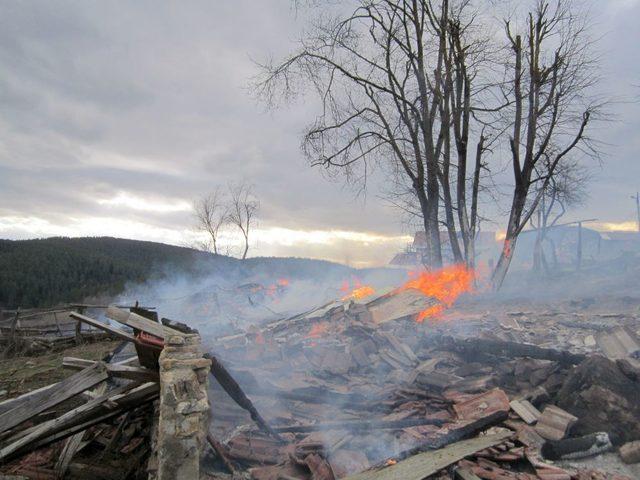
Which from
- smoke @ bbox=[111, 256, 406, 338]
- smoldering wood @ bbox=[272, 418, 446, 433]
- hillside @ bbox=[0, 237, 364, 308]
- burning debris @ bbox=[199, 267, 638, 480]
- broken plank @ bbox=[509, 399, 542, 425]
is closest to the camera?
burning debris @ bbox=[199, 267, 638, 480]

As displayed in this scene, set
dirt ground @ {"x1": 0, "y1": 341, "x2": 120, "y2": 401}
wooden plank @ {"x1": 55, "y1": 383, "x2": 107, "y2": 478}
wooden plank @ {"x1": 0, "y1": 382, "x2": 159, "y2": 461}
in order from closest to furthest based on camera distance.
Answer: wooden plank @ {"x1": 0, "y1": 382, "x2": 159, "y2": 461}, wooden plank @ {"x1": 55, "y1": 383, "x2": 107, "y2": 478}, dirt ground @ {"x1": 0, "y1": 341, "x2": 120, "y2": 401}

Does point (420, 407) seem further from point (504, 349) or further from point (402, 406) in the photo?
point (504, 349)

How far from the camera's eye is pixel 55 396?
177 inches

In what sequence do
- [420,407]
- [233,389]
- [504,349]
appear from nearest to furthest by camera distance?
[233,389] → [420,407] → [504,349]

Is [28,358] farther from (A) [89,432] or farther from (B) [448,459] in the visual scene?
(B) [448,459]

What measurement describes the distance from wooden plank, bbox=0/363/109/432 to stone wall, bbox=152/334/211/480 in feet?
4.06

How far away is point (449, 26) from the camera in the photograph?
51.3ft

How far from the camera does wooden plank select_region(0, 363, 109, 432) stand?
4.40m

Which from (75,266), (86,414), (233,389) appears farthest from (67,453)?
(75,266)

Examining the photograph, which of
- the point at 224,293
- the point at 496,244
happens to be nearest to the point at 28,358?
the point at 224,293

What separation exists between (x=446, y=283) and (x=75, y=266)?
2958 centimetres

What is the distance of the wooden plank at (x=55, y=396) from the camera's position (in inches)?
173

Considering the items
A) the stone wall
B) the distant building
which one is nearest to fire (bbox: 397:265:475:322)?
the distant building

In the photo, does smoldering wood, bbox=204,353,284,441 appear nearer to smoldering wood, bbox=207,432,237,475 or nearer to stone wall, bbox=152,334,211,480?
smoldering wood, bbox=207,432,237,475
